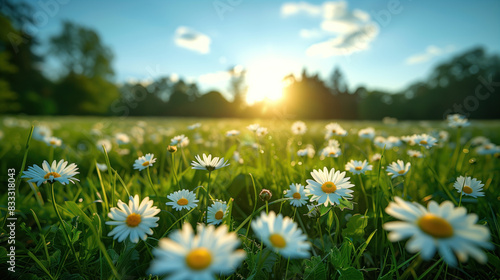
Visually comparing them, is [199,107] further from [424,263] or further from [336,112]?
[424,263]

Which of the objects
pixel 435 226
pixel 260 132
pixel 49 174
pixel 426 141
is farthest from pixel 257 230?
pixel 426 141

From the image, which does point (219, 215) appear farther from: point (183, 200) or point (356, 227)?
point (356, 227)

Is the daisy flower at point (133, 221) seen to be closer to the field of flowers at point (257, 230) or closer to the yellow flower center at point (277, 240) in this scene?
the field of flowers at point (257, 230)

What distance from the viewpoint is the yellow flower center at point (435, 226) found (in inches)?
20.9

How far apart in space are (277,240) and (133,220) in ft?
1.59

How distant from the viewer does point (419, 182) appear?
1755 millimetres

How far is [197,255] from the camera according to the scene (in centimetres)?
50

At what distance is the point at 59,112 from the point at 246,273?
41760mm

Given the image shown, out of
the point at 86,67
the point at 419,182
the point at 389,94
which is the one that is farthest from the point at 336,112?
the point at 419,182

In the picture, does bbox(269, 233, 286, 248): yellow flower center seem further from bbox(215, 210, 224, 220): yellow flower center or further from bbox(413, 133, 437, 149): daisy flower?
bbox(413, 133, 437, 149): daisy flower

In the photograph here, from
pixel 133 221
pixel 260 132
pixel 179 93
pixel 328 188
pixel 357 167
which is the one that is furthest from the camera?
pixel 179 93

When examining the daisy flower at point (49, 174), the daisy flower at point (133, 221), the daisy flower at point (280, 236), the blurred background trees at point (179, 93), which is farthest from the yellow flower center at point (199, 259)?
the blurred background trees at point (179, 93)

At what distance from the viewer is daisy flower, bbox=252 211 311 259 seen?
58 centimetres

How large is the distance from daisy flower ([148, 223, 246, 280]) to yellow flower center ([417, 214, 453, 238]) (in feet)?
1.34
